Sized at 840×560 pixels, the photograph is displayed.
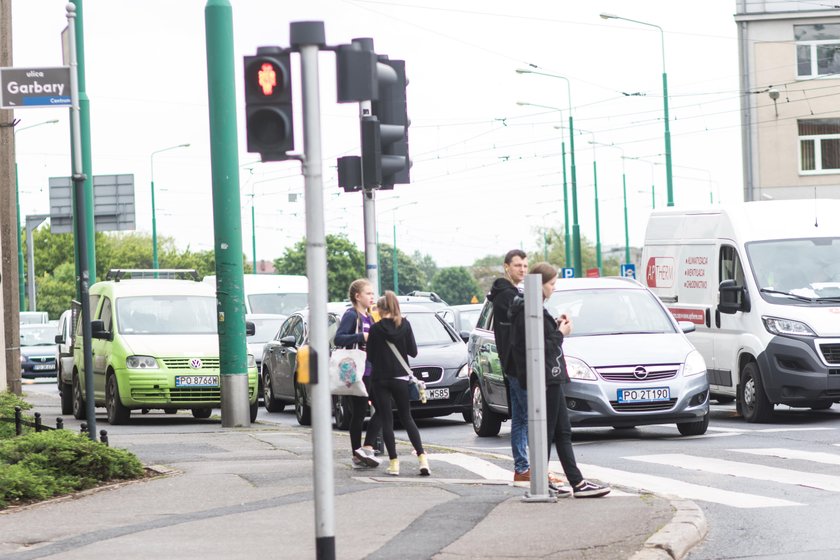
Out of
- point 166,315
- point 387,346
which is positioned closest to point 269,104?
point 387,346

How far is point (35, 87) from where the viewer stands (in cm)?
1470

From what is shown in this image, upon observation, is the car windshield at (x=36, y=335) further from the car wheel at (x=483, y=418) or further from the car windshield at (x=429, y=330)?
the car wheel at (x=483, y=418)

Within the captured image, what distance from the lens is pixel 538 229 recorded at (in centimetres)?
12725

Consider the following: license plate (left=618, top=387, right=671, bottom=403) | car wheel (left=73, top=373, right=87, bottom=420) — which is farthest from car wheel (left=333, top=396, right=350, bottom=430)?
license plate (left=618, top=387, right=671, bottom=403)

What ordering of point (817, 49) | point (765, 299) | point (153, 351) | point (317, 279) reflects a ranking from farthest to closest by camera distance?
point (817, 49)
point (153, 351)
point (765, 299)
point (317, 279)

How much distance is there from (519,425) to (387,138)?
8.41 feet

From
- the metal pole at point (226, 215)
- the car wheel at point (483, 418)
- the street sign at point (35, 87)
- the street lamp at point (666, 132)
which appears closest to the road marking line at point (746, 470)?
the car wheel at point (483, 418)

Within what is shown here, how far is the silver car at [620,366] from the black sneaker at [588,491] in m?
5.04

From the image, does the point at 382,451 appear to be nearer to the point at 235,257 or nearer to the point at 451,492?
the point at 451,492

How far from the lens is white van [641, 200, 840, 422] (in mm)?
18156

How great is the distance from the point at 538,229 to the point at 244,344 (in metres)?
108

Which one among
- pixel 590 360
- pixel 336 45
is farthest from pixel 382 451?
pixel 336 45

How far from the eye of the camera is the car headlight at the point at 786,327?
18.2m

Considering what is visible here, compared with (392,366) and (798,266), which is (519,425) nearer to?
(392,366)
